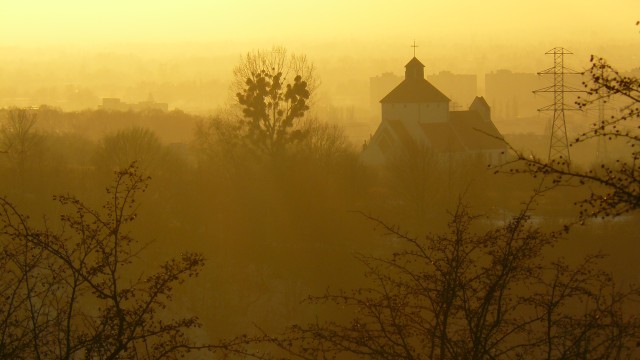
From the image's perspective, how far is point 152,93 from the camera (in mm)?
70812

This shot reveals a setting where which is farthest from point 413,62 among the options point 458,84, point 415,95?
point 458,84

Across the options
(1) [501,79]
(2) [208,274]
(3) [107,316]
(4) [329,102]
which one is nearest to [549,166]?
(3) [107,316]

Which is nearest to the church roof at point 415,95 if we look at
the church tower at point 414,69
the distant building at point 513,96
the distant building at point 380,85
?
the church tower at point 414,69

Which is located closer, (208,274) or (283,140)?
(208,274)

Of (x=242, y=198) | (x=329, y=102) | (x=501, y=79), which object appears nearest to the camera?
(x=242, y=198)

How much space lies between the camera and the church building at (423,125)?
128 ft

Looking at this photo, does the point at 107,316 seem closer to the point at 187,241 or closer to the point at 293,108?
the point at 187,241

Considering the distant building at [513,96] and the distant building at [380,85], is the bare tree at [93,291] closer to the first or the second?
the distant building at [380,85]

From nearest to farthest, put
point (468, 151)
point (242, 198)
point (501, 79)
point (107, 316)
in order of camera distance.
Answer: point (107, 316), point (242, 198), point (468, 151), point (501, 79)

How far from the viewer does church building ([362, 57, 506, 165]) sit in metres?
39.1

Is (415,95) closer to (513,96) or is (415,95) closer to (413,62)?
(413,62)

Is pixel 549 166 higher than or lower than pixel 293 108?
lower

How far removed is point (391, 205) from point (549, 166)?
24206 mm

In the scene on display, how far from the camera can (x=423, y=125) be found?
40312 mm
